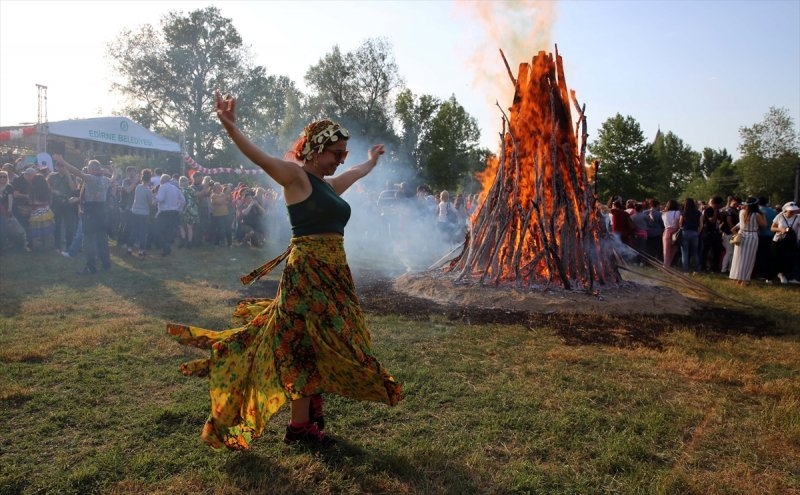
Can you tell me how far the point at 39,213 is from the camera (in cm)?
1293

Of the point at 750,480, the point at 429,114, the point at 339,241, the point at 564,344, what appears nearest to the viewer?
the point at 750,480

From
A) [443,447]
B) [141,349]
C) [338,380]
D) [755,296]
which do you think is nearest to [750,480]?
[443,447]

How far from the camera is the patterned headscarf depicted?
3.52 m

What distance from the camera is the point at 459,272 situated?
10039mm

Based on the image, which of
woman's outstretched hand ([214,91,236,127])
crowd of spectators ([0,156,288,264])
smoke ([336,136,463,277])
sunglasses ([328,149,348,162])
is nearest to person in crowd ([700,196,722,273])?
smoke ([336,136,463,277])

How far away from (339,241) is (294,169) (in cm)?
56

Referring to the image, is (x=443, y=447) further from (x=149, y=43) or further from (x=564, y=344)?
(x=149, y=43)

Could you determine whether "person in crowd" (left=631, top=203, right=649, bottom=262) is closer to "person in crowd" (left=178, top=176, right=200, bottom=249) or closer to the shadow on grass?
"person in crowd" (left=178, top=176, right=200, bottom=249)

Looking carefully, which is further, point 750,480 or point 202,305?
point 202,305

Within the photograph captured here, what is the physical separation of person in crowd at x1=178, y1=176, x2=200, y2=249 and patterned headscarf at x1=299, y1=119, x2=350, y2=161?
480 inches

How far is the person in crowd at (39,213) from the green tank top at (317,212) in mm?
12210

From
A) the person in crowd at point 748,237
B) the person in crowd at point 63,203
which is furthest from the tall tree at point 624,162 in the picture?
the person in crowd at point 63,203

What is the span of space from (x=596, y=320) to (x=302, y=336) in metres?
5.40

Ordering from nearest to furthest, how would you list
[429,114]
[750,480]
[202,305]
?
[750,480]
[202,305]
[429,114]
